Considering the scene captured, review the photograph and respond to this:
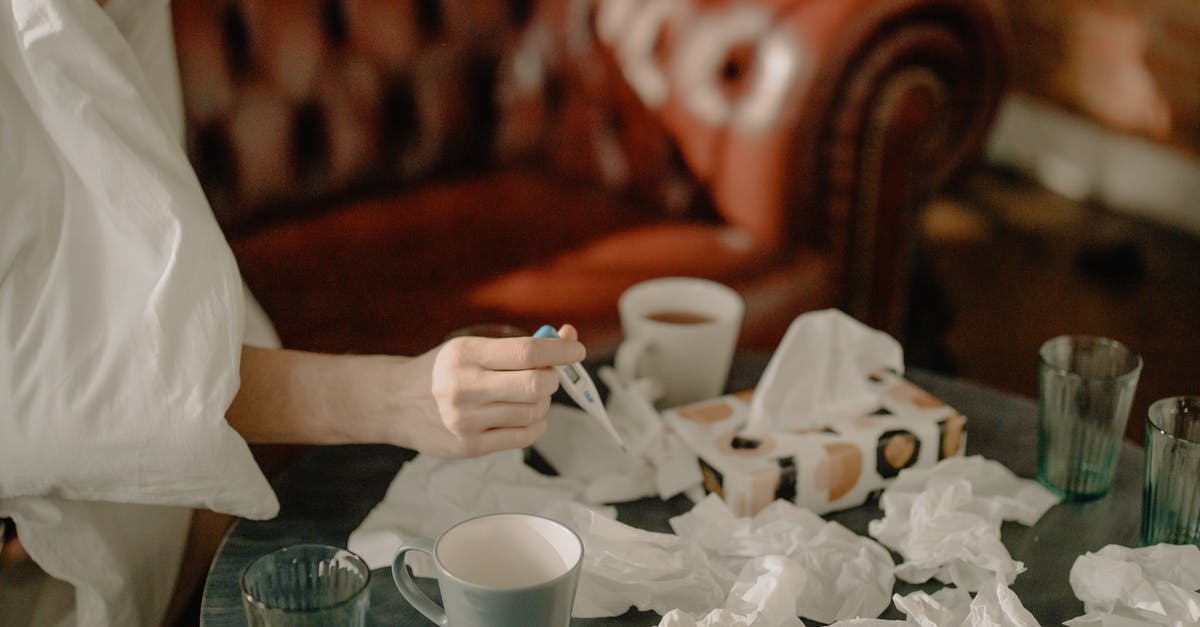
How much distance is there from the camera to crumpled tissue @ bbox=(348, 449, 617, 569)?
871mm

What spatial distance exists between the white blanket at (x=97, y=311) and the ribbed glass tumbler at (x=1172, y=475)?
2.02 ft

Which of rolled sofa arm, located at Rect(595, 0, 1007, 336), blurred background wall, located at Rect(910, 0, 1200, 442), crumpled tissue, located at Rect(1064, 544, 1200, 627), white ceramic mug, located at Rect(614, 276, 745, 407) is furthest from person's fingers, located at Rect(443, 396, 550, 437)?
blurred background wall, located at Rect(910, 0, 1200, 442)

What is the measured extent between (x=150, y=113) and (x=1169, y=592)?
77cm

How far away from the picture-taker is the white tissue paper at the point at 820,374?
947 mm

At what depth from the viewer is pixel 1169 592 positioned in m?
0.78

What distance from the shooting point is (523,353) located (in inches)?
31.5

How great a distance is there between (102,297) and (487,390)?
27cm

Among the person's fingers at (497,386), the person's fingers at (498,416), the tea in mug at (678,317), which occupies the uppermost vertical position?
the person's fingers at (497,386)

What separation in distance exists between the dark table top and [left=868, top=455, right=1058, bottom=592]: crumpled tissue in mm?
13

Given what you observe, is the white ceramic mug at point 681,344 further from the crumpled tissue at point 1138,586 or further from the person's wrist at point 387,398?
the crumpled tissue at point 1138,586

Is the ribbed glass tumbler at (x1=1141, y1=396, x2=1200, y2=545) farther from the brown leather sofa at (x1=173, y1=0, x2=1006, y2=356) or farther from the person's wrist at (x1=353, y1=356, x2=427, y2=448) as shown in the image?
the brown leather sofa at (x1=173, y1=0, x2=1006, y2=356)

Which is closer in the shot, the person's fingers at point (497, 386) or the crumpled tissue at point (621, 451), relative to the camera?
the person's fingers at point (497, 386)

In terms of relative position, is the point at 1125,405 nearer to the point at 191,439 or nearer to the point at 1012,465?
the point at 1012,465

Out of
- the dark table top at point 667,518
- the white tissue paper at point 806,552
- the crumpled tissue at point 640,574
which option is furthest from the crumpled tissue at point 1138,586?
the crumpled tissue at point 640,574
